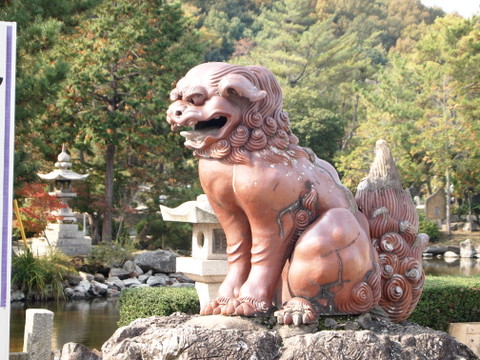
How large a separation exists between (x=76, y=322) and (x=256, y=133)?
782 centimetres

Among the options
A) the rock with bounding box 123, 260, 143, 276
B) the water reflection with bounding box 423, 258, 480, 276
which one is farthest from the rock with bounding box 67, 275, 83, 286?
the water reflection with bounding box 423, 258, 480, 276

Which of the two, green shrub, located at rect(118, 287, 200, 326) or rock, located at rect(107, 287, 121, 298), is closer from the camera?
green shrub, located at rect(118, 287, 200, 326)

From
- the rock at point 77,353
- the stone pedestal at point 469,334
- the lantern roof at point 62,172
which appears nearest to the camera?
the rock at point 77,353

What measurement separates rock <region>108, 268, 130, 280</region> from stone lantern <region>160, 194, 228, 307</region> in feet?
23.9

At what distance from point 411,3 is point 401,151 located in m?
36.9

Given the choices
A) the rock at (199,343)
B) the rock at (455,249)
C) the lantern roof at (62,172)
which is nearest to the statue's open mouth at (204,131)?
the rock at (199,343)

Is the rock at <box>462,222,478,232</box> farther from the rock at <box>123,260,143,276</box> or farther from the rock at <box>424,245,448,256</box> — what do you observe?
the rock at <box>123,260,143,276</box>

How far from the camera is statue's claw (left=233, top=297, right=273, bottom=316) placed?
4.07 metres

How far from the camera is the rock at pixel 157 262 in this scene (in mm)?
16484

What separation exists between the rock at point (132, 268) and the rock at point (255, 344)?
12.0 m

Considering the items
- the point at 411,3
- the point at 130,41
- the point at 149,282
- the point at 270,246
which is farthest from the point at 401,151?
the point at 411,3

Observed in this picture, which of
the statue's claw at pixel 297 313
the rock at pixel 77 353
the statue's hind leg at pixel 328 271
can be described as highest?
the statue's hind leg at pixel 328 271

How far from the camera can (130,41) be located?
59.7 feet

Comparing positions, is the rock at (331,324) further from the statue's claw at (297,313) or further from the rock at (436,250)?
the rock at (436,250)
